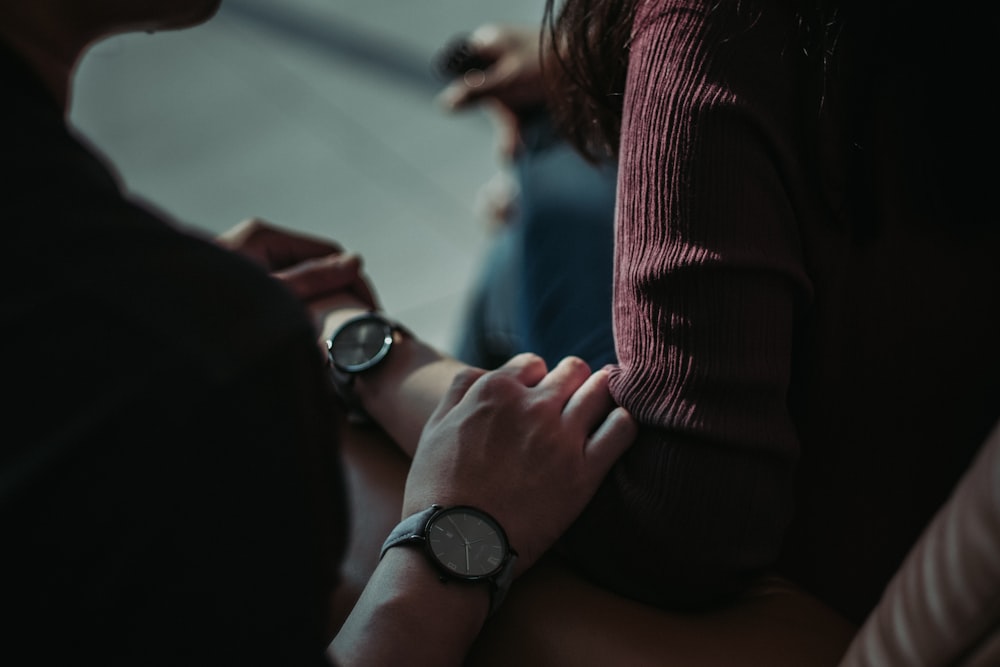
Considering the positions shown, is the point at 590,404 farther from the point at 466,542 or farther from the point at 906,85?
the point at 906,85

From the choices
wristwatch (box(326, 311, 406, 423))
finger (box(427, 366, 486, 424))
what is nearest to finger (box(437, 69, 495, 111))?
wristwatch (box(326, 311, 406, 423))

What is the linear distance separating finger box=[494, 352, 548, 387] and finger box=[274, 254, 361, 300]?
0.86 ft

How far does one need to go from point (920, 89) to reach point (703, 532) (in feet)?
1.17

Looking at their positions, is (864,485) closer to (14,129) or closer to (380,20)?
(14,129)

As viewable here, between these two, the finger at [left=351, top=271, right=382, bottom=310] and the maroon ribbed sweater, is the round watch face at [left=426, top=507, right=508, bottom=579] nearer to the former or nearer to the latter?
the maroon ribbed sweater

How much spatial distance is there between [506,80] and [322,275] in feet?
1.54

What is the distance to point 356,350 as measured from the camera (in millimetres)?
860

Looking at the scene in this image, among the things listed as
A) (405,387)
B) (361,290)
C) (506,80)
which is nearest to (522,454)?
(405,387)

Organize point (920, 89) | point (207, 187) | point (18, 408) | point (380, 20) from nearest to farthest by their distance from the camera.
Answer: point (18, 408) < point (920, 89) < point (207, 187) < point (380, 20)

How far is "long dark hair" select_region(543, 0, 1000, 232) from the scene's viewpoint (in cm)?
63

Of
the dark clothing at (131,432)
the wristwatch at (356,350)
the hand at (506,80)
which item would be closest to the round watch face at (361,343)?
the wristwatch at (356,350)

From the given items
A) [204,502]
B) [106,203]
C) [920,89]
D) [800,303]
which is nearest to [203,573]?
[204,502]

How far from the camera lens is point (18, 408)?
405mm

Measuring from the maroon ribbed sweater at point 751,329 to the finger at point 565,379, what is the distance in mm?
58
